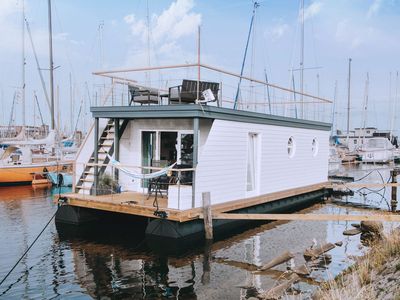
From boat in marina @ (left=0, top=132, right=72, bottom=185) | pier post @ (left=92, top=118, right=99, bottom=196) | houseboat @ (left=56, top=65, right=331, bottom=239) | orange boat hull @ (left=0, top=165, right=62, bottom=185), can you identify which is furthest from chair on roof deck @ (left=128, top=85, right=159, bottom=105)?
orange boat hull @ (left=0, top=165, right=62, bottom=185)

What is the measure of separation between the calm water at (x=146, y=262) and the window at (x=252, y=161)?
4.64 ft

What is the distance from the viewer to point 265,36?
83.3 feet

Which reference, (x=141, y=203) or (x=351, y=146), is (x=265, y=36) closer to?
(x=141, y=203)

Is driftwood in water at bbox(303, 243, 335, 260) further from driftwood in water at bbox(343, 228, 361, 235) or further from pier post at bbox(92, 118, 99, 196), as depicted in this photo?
pier post at bbox(92, 118, 99, 196)

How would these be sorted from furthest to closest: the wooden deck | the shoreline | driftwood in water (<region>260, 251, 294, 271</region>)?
the wooden deck → driftwood in water (<region>260, 251, 294, 271</region>) → the shoreline

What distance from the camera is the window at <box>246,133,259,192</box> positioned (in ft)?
43.9

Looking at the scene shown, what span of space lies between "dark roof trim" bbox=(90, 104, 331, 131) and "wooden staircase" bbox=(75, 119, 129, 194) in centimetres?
87

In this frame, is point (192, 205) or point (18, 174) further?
point (18, 174)

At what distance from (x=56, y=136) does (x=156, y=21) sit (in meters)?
13.9

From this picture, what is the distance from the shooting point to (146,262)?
31.1 ft

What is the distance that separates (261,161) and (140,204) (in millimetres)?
4566

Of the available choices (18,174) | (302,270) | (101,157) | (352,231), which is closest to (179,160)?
(101,157)

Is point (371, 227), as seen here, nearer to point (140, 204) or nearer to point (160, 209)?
point (160, 209)

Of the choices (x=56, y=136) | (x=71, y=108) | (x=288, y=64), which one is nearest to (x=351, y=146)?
(x=288, y=64)
